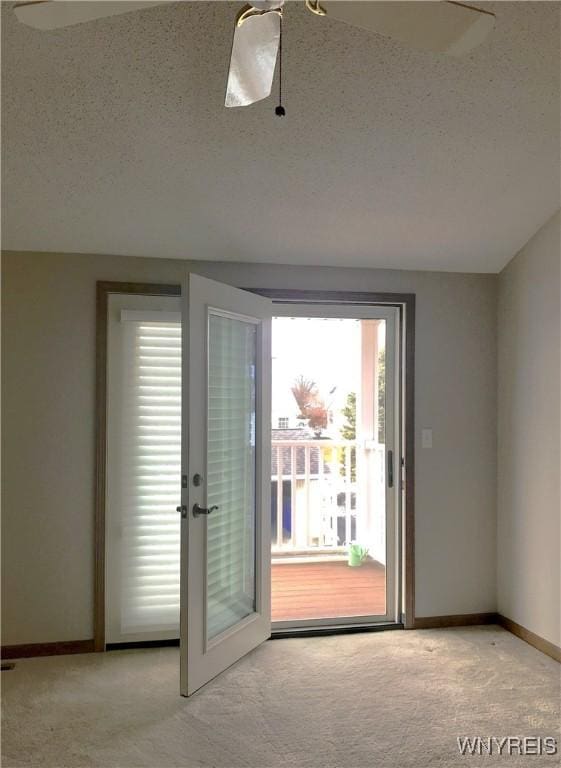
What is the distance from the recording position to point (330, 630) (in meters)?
3.32

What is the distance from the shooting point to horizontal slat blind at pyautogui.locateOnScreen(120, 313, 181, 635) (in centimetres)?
316

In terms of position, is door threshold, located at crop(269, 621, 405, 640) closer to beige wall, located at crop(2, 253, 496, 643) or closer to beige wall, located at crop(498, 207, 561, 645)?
beige wall, located at crop(498, 207, 561, 645)

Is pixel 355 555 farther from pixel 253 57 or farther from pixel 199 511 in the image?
pixel 253 57

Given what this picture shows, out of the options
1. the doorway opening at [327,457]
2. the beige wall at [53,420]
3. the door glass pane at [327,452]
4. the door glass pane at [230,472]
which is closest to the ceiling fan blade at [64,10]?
the door glass pane at [230,472]

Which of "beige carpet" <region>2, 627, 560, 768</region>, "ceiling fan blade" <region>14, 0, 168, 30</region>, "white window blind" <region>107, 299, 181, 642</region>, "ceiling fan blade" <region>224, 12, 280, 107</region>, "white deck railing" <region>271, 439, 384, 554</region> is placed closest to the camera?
"ceiling fan blade" <region>14, 0, 168, 30</region>

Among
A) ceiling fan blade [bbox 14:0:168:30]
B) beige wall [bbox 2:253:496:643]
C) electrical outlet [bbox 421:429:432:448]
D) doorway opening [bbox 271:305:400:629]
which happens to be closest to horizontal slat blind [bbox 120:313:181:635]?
beige wall [bbox 2:253:496:643]

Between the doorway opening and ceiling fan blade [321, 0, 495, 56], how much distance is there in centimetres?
312

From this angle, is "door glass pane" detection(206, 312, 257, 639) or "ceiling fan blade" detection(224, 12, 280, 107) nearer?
"ceiling fan blade" detection(224, 12, 280, 107)

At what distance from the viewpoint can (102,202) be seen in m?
2.74

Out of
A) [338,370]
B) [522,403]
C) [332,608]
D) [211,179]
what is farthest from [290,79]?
[338,370]

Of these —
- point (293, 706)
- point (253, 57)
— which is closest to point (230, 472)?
point (293, 706)

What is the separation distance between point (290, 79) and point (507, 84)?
2.79ft
